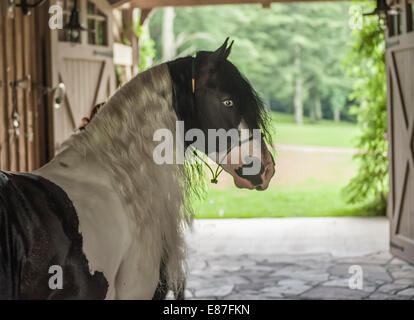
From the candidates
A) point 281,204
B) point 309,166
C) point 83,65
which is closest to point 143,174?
point 83,65

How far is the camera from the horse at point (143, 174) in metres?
1.74

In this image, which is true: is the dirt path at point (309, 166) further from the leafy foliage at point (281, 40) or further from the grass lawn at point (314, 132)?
the leafy foliage at point (281, 40)

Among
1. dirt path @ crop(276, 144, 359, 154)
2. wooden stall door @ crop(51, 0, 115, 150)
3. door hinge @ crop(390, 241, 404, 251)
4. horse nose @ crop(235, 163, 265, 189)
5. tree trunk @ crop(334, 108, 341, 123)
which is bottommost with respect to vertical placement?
door hinge @ crop(390, 241, 404, 251)

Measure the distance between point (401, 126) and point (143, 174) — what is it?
4.46m

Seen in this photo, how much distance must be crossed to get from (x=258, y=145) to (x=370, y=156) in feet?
22.2

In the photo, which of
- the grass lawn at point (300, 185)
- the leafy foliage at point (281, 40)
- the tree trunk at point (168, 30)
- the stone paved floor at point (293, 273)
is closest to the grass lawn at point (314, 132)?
the grass lawn at point (300, 185)

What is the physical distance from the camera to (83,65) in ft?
20.0

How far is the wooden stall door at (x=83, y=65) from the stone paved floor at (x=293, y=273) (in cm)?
182

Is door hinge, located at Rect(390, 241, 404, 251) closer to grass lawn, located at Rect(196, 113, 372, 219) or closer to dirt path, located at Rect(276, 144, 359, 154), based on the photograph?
grass lawn, located at Rect(196, 113, 372, 219)

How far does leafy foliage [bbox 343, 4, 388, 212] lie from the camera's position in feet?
26.5

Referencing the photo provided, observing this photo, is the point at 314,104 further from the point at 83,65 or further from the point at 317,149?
the point at 83,65

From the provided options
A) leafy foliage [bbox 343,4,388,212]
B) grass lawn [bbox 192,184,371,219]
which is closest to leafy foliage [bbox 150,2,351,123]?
grass lawn [bbox 192,184,371,219]

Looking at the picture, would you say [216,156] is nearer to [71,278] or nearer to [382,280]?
[71,278]

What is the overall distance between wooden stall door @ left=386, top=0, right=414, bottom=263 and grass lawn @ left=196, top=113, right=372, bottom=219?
1511mm
